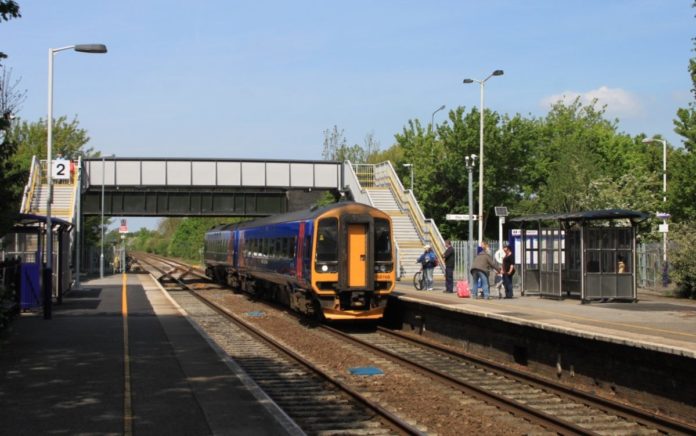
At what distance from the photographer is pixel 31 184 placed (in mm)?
42594

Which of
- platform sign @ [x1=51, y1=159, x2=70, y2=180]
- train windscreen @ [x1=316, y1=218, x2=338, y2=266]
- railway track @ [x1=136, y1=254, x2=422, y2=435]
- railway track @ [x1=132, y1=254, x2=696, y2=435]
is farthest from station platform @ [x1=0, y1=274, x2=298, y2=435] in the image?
platform sign @ [x1=51, y1=159, x2=70, y2=180]

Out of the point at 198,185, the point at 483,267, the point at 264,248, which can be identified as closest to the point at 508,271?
the point at 483,267

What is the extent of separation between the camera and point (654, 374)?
10.6 m

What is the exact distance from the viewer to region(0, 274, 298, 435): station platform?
333 inches

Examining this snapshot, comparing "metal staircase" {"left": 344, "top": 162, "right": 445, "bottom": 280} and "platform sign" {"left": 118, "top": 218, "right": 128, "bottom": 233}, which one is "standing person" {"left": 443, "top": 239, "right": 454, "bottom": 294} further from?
"platform sign" {"left": 118, "top": 218, "right": 128, "bottom": 233}

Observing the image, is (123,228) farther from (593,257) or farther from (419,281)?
(593,257)

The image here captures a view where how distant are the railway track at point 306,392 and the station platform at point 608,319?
11.6 feet

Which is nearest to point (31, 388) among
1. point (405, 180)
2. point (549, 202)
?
point (549, 202)

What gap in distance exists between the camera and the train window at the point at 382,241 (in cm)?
1959

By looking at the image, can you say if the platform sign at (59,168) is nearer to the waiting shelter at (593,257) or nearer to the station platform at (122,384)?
the station platform at (122,384)

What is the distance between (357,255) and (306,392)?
801 centimetres

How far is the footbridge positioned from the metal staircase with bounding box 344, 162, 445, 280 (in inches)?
86.0

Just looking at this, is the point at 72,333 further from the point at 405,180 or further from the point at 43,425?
the point at 405,180

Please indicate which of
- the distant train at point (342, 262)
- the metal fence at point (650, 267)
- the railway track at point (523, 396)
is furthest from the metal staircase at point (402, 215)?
the railway track at point (523, 396)
